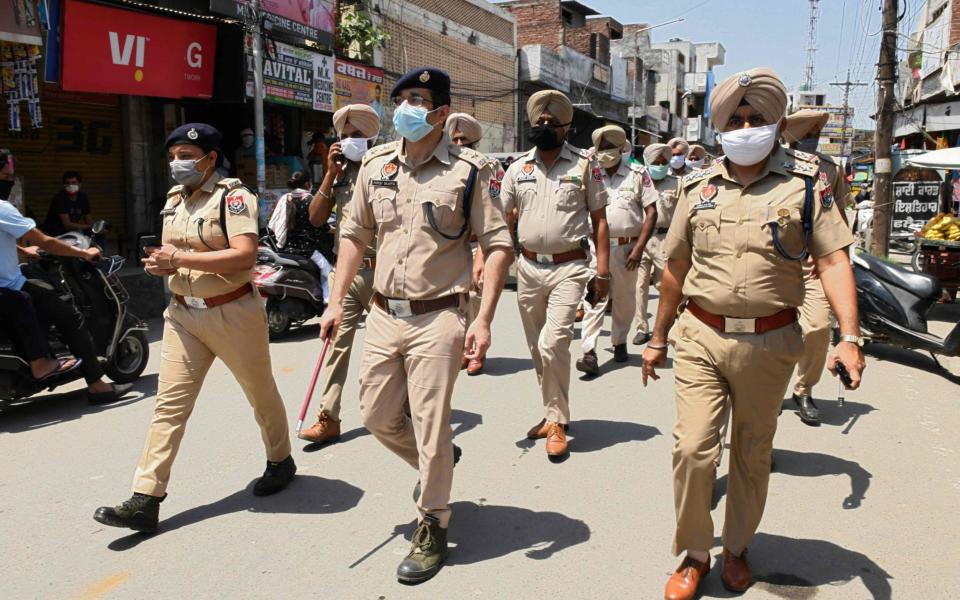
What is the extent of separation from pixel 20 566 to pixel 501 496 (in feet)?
7.36

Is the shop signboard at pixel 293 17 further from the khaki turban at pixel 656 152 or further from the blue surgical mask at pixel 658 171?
the blue surgical mask at pixel 658 171

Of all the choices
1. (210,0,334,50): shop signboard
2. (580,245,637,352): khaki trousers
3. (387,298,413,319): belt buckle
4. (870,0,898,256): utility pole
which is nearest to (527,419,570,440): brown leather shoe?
(387,298,413,319): belt buckle

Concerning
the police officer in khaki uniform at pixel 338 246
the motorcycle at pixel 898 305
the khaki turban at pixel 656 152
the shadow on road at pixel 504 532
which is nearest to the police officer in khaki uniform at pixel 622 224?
the khaki turban at pixel 656 152

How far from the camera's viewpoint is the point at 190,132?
4.02 meters

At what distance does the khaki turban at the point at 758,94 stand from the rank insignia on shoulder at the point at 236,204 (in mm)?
2239

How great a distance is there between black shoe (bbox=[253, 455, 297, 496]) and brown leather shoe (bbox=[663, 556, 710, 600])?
2.13 m

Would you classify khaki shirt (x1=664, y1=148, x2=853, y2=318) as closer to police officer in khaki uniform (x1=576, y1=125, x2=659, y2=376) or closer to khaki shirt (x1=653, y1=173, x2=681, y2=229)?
police officer in khaki uniform (x1=576, y1=125, x2=659, y2=376)

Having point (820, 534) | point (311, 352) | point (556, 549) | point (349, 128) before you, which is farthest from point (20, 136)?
point (820, 534)

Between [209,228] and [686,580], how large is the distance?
8.82 ft

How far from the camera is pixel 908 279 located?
26.2 ft

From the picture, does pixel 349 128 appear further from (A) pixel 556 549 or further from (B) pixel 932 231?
(B) pixel 932 231

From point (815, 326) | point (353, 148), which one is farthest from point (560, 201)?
point (815, 326)

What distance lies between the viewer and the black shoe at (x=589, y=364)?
282 inches

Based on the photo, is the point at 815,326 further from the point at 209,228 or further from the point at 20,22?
the point at 20,22
